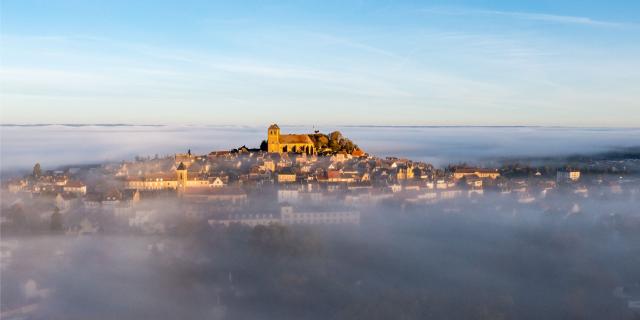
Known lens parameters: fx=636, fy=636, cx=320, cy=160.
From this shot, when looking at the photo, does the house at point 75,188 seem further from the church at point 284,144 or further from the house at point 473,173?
the house at point 473,173

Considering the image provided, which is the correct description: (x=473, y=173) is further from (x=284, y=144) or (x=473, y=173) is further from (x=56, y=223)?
(x=56, y=223)

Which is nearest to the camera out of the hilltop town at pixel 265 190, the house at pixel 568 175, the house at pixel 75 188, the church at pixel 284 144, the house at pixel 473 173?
the hilltop town at pixel 265 190

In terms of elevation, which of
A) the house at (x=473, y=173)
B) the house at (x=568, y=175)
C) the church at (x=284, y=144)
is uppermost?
the church at (x=284, y=144)

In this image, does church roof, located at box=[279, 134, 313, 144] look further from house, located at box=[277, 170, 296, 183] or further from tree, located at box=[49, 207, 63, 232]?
tree, located at box=[49, 207, 63, 232]

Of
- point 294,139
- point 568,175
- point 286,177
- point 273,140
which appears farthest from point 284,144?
point 568,175

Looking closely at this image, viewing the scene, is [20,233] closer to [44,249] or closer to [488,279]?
[44,249]

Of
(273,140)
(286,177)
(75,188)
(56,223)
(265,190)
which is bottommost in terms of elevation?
(56,223)

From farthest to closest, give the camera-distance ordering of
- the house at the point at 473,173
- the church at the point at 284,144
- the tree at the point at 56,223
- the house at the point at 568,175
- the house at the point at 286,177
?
the church at the point at 284,144 → the house at the point at 568,175 → the house at the point at 473,173 → the house at the point at 286,177 → the tree at the point at 56,223

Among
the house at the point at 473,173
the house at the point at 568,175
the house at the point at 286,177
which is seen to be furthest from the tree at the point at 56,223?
the house at the point at 568,175

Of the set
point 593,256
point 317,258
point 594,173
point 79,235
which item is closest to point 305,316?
point 317,258
